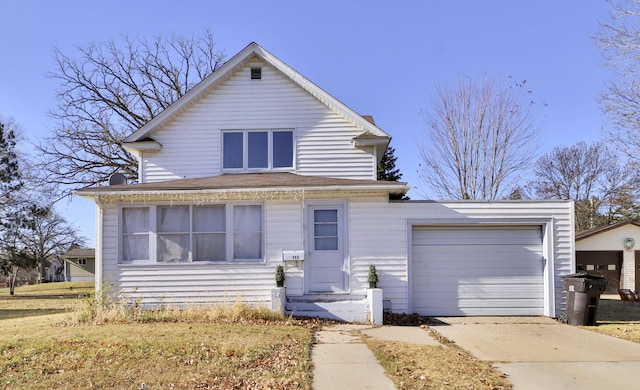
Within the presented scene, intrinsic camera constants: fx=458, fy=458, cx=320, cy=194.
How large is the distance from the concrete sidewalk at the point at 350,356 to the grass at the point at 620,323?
150 inches

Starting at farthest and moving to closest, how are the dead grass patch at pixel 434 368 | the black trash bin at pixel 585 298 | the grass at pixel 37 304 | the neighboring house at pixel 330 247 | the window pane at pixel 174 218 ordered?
the grass at pixel 37 304 → the window pane at pixel 174 218 → the neighboring house at pixel 330 247 → the black trash bin at pixel 585 298 → the dead grass patch at pixel 434 368

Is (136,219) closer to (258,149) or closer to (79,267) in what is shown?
(258,149)

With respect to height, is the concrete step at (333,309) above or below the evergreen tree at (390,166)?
below

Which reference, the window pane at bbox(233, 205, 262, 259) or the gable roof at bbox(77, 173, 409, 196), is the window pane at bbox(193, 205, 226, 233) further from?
the gable roof at bbox(77, 173, 409, 196)

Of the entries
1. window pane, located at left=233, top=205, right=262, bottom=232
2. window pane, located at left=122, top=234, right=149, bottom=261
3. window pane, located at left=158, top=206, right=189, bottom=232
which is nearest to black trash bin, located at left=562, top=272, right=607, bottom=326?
window pane, located at left=233, top=205, right=262, bottom=232

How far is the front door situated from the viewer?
11.2 meters

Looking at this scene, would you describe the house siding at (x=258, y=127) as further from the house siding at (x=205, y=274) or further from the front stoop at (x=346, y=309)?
the front stoop at (x=346, y=309)

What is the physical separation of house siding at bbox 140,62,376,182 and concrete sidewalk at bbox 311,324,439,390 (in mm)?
4620

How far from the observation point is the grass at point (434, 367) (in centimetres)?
547

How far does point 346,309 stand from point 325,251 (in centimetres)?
159

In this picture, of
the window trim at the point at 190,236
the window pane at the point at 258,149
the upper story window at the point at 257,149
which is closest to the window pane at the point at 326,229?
the window trim at the point at 190,236

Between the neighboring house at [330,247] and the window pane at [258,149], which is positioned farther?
the window pane at [258,149]

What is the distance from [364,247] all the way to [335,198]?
1.39 metres

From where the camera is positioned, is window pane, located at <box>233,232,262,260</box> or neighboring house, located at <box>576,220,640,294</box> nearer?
window pane, located at <box>233,232,262,260</box>
